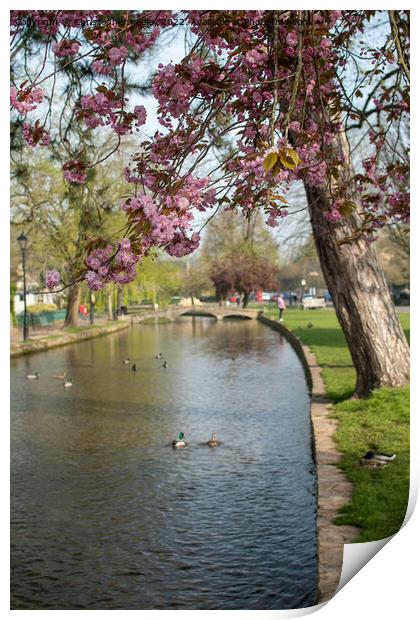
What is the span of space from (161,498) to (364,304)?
2.75 meters

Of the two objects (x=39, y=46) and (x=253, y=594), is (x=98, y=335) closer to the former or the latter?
(x=39, y=46)

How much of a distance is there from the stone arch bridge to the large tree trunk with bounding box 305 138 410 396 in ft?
80.5

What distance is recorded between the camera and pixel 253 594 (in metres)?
4.53

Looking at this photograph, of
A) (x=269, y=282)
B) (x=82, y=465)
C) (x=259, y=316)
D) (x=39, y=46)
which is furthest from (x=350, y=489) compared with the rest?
(x=269, y=282)

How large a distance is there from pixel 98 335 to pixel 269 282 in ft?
55.1

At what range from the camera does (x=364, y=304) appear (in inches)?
300

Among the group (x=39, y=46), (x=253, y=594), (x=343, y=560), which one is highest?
(x=39, y=46)

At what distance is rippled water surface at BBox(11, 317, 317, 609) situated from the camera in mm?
4652

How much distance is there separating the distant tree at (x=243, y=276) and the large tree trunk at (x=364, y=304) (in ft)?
94.6

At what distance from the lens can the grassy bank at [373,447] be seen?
4414mm

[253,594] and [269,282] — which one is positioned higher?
[269,282]

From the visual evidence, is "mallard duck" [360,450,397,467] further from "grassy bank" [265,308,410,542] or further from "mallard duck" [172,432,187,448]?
"mallard duck" [172,432,187,448]

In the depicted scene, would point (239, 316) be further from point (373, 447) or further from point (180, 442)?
point (373, 447)

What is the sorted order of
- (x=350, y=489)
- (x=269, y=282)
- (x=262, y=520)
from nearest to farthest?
(x=350, y=489)
(x=262, y=520)
(x=269, y=282)
